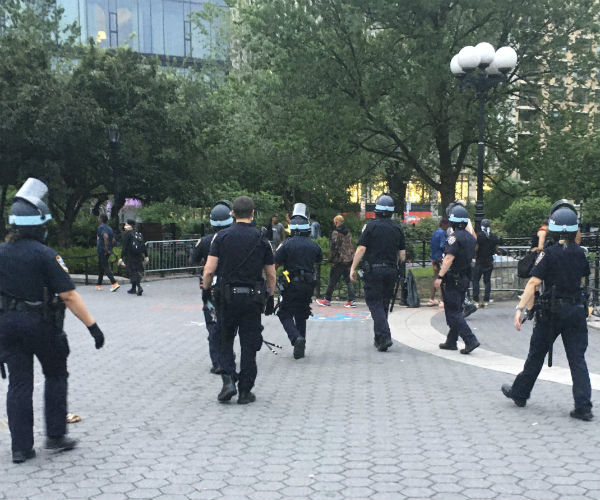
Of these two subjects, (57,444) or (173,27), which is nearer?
(57,444)

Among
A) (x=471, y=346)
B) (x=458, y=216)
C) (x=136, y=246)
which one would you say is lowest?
(x=471, y=346)

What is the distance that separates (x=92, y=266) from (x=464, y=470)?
17994 millimetres

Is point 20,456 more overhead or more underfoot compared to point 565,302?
more underfoot

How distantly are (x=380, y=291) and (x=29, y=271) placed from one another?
5.29 m

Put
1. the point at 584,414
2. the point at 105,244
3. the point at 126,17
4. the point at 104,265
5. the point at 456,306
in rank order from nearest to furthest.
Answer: the point at 584,414, the point at 456,306, the point at 105,244, the point at 104,265, the point at 126,17

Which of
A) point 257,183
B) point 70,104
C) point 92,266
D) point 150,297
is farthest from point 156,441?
point 257,183

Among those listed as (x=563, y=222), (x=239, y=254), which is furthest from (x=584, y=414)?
(x=239, y=254)

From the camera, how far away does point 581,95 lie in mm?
18062

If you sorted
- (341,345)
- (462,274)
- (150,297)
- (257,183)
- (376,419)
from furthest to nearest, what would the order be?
(257,183) → (150,297) → (341,345) → (462,274) → (376,419)

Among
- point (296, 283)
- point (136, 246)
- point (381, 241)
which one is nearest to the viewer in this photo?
point (296, 283)

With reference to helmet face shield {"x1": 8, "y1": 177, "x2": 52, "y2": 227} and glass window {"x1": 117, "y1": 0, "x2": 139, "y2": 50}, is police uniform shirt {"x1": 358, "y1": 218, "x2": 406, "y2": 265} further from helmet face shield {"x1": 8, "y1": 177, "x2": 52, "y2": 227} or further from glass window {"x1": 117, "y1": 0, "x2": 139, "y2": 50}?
glass window {"x1": 117, "y1": 0, "x2": 139, "y2": 50}

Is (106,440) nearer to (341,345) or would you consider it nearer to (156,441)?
(156,441)

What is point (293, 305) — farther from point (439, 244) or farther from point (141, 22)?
point (141, 22)

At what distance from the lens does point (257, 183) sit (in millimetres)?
29766
